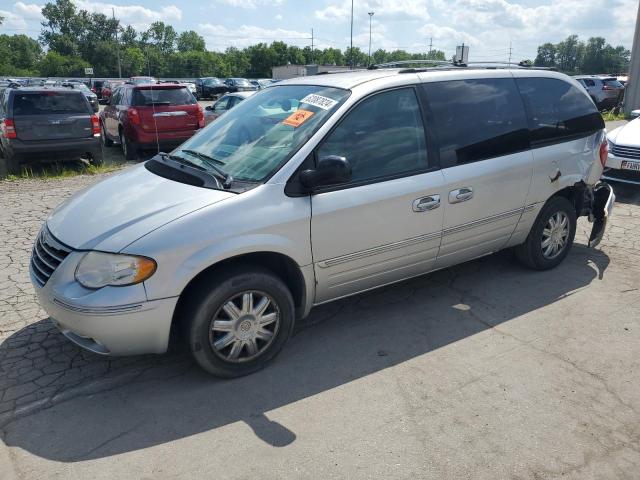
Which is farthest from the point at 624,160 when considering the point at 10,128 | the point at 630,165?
the point at 10,128

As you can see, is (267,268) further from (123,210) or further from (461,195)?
(461,195)

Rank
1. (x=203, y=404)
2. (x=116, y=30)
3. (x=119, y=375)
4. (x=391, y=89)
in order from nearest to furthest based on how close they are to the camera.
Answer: (x=203, y=404) < (x=119, y=375) < (x=391, y=89) < (x=116, y=30)

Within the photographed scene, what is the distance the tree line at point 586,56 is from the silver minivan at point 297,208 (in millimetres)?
90986

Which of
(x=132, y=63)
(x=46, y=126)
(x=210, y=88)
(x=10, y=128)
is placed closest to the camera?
(x=10, y=128)

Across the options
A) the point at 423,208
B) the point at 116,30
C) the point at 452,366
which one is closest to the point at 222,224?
the point at 423,208

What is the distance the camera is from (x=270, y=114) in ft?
13.1

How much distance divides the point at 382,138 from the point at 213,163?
122 centimetres

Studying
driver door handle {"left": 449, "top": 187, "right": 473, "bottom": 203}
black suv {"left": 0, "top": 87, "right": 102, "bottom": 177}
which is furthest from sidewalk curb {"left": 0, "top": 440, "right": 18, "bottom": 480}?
black suv {"left": 0, "top": 87, "right": 102, "bottom": 177}

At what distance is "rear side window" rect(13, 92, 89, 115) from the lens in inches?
386

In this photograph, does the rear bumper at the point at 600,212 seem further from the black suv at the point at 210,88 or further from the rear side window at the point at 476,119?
the black suv at the point at 210,88

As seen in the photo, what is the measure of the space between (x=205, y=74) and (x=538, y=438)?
310 ft

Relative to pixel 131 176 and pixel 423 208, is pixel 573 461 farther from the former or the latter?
pixel 131 176

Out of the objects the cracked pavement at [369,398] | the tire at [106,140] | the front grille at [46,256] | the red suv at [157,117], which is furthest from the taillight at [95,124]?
the front grille at [46,256]

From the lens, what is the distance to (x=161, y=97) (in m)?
11.6
